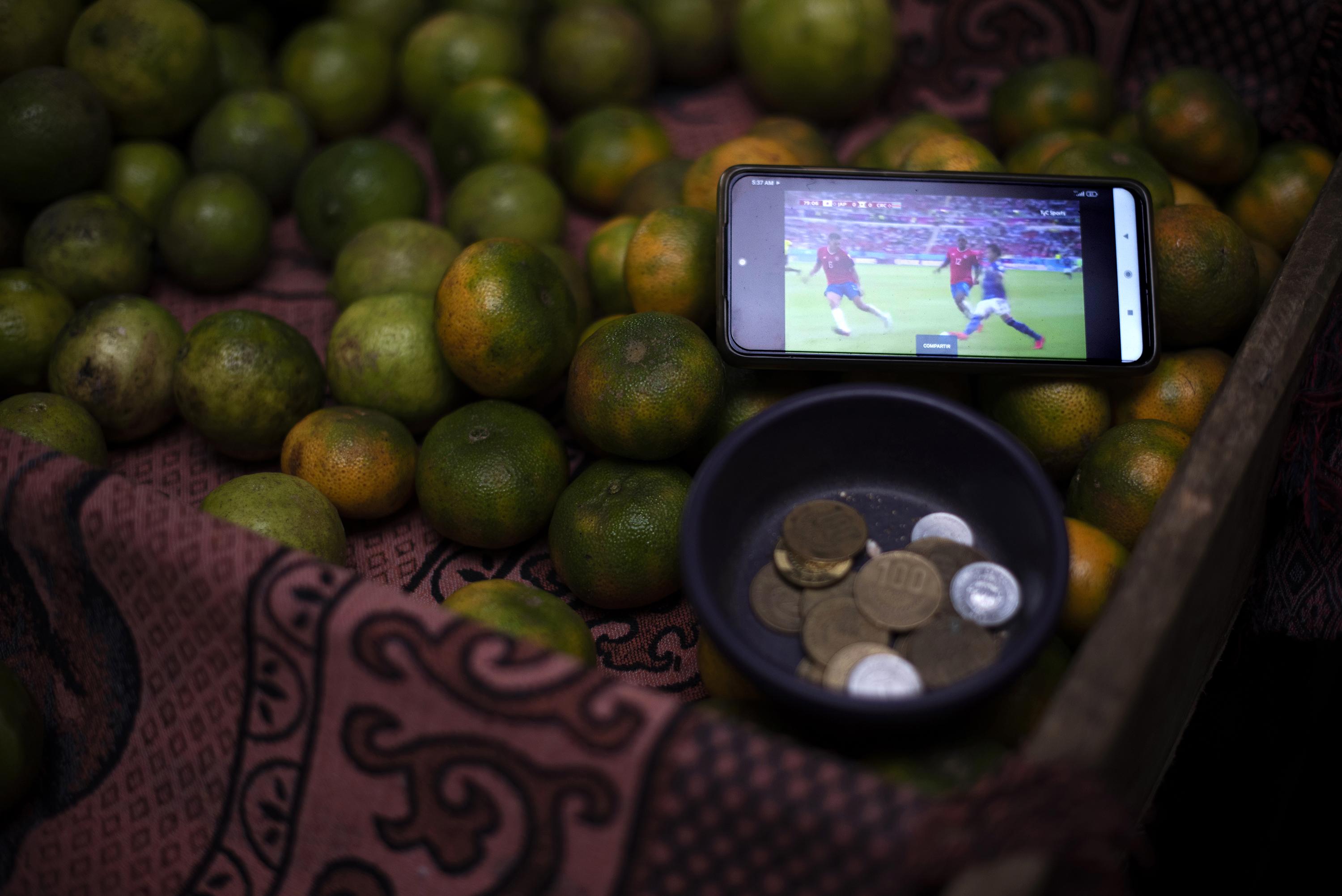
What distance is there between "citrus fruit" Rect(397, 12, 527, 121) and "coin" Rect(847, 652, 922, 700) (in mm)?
1442

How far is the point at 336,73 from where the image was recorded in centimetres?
188

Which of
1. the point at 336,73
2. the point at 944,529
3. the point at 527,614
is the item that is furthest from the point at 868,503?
the point at 336,73

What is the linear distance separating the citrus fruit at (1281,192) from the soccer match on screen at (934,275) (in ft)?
1.55

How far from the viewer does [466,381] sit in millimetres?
1370

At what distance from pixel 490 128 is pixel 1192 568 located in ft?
4.52

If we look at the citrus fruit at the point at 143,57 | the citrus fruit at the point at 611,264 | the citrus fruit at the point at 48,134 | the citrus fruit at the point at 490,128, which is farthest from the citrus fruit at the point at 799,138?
the citrus fruit at the point at 48,134

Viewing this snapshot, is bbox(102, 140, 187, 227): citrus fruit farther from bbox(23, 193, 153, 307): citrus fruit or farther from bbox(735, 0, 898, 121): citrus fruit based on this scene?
bbox(735, 0, 898, 121): citrus fruit

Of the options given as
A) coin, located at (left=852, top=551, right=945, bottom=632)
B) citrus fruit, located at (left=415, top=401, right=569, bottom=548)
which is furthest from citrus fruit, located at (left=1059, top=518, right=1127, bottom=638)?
citrus fruit, located at (left=415, top=401, right=569, bottom=548)

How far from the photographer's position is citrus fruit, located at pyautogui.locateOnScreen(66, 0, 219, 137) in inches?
→ 62.7

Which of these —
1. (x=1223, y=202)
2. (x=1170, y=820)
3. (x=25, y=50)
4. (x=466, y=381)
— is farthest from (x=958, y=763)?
(x=25, y=50)

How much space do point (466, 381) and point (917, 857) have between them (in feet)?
2.96

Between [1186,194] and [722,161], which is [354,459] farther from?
[1186,194]

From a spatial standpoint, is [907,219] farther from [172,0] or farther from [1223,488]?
[172,0]

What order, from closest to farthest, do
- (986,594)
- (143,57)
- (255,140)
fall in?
1. (986,594)
2. (143,57)
3. (255,140)
